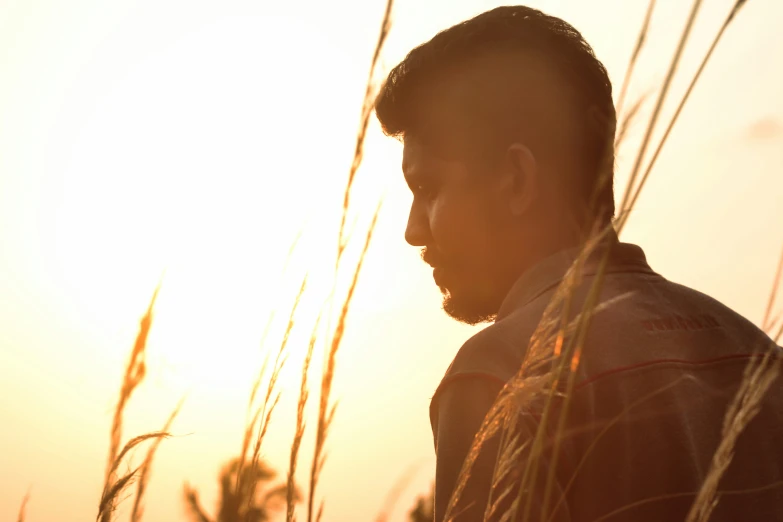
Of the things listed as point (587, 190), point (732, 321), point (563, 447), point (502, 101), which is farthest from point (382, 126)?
point (563, 447)

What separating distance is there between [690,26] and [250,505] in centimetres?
97

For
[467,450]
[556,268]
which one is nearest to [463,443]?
[467,450]

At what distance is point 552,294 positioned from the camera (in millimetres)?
1501

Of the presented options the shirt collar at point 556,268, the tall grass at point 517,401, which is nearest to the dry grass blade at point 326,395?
the tall grass at point 517,401

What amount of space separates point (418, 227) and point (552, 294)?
2.38ft

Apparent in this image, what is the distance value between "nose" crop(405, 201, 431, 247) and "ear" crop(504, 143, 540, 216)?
0.31m

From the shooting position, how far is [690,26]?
631 millimetres

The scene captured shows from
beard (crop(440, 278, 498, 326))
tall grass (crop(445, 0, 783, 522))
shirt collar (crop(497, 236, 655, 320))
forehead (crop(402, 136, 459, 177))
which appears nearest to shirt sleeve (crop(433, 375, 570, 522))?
tall grass (crop(445, 0, 783, 522))

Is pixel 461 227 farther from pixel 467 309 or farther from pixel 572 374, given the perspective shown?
pixel 572 374

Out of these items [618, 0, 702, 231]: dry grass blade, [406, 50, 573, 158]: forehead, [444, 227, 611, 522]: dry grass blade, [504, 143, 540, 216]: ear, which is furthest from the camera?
[406, 50, 573, 158]: forehead

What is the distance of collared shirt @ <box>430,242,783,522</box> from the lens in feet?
4.13

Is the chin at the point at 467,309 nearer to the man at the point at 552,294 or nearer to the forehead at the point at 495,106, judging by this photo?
the man at the point at 552,294

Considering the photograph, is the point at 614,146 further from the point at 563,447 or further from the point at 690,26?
the point at 563,447

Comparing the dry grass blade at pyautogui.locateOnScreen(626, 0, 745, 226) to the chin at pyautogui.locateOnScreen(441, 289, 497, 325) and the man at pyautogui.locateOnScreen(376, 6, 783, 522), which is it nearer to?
the man at pyautogui.locateOnScreen(376, 6, 783, 522)
